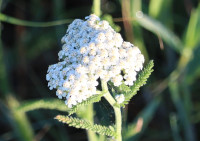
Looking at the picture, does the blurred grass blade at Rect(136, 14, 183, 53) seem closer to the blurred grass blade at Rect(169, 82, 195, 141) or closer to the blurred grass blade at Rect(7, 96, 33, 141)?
the blurred grass blade at Rect(169, 82, 195, 141)

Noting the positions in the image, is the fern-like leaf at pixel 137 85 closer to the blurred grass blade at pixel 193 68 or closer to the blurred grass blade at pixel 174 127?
the blurred grass blade at pixel 174 127

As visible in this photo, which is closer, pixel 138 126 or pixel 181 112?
pixel 138 126

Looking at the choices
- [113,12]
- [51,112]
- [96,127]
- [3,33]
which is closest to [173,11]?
[113,12]

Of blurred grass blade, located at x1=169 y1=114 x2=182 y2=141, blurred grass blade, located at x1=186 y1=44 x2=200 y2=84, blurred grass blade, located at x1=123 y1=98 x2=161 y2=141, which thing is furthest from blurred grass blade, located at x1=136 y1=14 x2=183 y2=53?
blurred grass blade, located at x1=169 y1=114 x2=182 y2=141

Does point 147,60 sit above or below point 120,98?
above

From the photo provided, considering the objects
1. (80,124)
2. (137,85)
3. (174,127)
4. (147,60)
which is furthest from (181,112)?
(80,124)

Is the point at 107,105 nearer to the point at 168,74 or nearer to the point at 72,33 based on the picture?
the point at 72,33

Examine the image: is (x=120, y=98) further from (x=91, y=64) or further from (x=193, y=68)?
(x=193, y=68)
